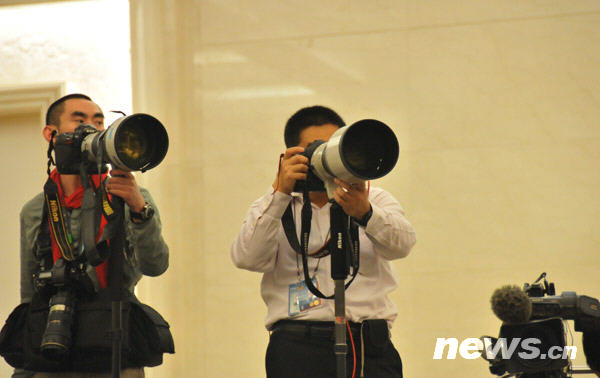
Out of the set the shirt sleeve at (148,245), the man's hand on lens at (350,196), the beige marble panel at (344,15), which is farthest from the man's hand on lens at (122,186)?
the beige marble panel at (344,15)

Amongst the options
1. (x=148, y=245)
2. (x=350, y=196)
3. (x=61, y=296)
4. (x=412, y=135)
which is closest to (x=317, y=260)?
(x=350, y=196)

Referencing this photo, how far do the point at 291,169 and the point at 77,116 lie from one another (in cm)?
90

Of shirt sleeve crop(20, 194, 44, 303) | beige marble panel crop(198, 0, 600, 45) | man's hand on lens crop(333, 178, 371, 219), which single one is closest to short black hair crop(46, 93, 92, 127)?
shirt sleeve crop(20, 194, 44, 303)

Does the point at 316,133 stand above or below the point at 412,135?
below

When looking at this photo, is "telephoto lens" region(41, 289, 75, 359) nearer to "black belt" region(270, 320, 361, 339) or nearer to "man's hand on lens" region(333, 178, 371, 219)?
"black belt" region(270, 320, 361, 339)

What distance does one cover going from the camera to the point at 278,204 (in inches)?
80.4

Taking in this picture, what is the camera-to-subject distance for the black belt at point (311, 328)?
2.03 m

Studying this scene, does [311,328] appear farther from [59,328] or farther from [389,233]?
[59,328]

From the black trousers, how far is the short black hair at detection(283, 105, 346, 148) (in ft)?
1.94

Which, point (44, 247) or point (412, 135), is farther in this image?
point (412, 135)

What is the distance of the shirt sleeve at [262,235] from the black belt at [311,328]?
0.60 ft

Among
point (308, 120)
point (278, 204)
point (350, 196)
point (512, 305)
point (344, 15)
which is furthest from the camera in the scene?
point (344, 15)

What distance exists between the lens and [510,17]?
3.91 meters

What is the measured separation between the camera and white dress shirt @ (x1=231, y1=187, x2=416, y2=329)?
2041 millimetres
